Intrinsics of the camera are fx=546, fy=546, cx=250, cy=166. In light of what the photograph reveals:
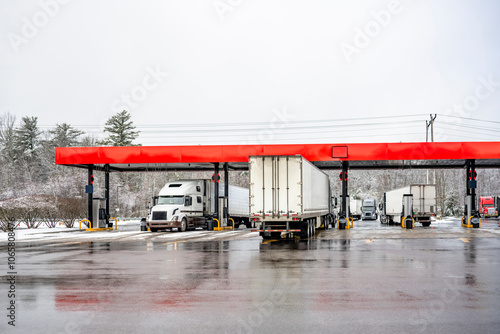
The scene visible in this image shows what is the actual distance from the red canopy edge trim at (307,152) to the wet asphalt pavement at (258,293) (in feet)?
56.3

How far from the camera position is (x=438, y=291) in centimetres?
990

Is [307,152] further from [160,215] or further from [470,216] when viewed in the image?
[470,216]

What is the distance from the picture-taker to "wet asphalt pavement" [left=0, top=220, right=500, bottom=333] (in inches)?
290

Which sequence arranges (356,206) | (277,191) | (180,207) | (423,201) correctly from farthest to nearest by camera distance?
(356,206)
(423,201)
(180,207)
(277,191)

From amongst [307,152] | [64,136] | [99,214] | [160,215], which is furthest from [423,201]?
[64,136]

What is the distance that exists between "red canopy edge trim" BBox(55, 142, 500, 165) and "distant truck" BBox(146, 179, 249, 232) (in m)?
1.87

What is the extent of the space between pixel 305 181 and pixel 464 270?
12.6 m

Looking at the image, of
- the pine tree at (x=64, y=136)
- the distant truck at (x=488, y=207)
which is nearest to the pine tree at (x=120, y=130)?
the pine tree at (x=64, y=136)

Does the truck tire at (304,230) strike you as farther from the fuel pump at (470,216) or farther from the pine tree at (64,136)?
the pine tree at (64,136)

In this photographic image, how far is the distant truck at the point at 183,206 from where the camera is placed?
33219 mm

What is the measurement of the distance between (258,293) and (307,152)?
971 inches

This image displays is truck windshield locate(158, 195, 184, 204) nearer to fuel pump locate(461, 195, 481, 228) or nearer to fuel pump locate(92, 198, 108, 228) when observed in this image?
fuel pump locate(92, 198, 108, 228)

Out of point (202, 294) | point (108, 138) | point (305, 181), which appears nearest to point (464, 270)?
point (202, 294)

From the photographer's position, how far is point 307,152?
34000 mm
